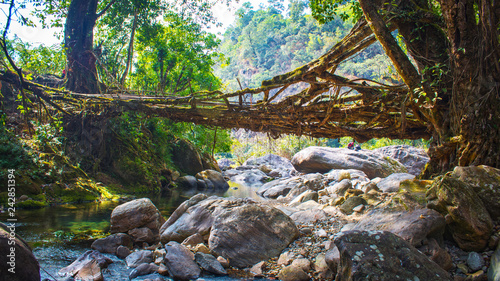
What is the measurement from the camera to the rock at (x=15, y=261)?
2.05 metres

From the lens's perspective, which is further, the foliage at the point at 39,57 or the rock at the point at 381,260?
the foliage at the point at 39,57

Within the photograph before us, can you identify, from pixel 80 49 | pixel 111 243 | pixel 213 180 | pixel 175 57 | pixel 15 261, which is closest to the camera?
pixel 15 261

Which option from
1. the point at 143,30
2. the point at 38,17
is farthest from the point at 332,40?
the point at 38,17

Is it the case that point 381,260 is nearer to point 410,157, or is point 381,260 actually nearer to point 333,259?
point 333,259

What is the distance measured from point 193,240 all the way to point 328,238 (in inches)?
76.2

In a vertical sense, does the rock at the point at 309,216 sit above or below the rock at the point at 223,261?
below

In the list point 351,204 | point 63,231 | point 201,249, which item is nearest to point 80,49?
point 63,231

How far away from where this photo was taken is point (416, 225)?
308cm

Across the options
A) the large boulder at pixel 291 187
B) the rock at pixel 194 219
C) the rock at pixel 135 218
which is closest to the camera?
the rock at pixel 194 219

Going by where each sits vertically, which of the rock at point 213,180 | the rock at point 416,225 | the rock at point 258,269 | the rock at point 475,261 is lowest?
the rock at point 213,180

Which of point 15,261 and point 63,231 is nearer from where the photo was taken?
point 15,261

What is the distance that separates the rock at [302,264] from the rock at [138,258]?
1824mm

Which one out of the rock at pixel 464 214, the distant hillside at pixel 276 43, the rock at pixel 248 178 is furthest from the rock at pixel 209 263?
the distant hillside at pixel 276 43

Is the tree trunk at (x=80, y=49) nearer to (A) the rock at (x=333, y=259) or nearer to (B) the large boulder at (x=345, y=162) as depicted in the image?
(A) the rock at (x=333, y=259)
